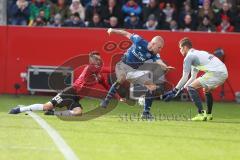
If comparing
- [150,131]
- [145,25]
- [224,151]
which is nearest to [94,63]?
[150,131]

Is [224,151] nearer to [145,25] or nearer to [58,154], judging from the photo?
[58,154]

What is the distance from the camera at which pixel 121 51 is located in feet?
67.4

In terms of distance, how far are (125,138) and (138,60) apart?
4013 mm

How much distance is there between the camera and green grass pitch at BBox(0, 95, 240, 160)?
10906mm

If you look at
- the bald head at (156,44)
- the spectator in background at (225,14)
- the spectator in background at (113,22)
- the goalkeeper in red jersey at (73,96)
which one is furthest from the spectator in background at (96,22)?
the bald head at (156,44)

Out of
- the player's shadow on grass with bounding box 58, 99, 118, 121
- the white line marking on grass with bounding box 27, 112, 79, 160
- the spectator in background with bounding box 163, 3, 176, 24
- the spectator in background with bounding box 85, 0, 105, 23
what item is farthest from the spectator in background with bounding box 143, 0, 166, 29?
the white line marking on grass with bounding box 27, 112, 79, 160

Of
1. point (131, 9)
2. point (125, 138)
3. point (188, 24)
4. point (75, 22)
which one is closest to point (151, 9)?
point (131, 9)

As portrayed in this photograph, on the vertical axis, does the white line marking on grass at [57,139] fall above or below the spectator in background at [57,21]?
below

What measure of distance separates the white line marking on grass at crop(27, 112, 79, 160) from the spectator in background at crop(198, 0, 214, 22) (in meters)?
8.14

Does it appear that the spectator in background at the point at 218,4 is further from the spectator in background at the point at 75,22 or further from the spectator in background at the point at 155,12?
the spectator in background at the point at 75,22

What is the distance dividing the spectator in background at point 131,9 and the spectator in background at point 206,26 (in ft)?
6.28

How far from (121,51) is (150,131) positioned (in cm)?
709

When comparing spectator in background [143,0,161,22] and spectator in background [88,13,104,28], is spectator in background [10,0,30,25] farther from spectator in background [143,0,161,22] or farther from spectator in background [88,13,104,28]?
spectator in background [143,0,161,22]

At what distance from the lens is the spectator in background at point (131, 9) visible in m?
22.7
